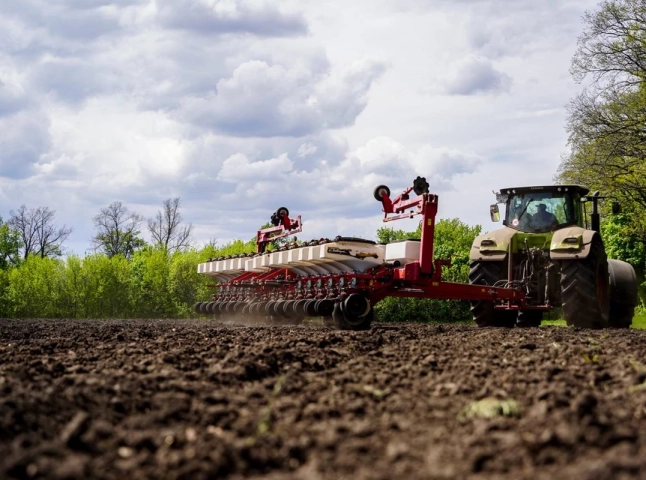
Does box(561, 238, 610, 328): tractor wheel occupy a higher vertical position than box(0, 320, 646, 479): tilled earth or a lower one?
higher

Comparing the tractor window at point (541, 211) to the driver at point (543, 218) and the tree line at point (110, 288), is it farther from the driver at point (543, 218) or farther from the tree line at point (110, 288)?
the tree line at point (110, 288)

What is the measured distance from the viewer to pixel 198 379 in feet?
20.6

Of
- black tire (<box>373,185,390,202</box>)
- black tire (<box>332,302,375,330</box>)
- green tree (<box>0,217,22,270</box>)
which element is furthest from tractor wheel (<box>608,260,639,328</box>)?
green tree (<box>0,217,22,270</box>)

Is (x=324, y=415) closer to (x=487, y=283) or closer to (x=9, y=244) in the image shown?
(x=487, y=283)

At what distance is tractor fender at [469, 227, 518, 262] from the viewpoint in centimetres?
1411

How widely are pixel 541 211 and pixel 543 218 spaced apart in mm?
136

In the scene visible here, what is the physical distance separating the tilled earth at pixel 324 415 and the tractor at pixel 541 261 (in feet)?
17.5

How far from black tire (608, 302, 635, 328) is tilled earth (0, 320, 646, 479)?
789cm

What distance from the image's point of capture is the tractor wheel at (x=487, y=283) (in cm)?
1451

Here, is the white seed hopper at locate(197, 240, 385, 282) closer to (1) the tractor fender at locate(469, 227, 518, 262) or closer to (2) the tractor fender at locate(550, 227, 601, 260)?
(1) the tractor fender at locate(469, 227, 518, 262)

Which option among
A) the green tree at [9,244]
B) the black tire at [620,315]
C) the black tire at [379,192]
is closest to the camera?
the black tire at [379,192]

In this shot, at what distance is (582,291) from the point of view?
12.9 metres

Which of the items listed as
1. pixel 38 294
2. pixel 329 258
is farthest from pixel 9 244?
pixel 329 258

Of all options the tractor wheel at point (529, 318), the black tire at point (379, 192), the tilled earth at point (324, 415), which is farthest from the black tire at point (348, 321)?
the tilled earth at point (324, 415)
